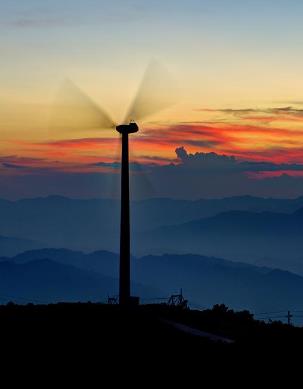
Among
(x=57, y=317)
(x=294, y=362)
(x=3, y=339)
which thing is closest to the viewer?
(x=294, y=362)

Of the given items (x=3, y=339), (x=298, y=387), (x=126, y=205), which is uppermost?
(x=126, y=205)

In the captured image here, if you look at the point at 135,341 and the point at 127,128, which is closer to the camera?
the point at 135,341

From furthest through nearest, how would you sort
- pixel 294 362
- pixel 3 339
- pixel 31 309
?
1. pixel 31 309
2. pixel 3 339
3. pixel 294 362

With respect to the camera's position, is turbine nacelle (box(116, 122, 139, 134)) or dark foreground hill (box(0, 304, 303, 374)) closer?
dark foreground hill (box(0, 304, 303, 374))

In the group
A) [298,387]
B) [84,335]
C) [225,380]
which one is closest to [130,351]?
[84,335]

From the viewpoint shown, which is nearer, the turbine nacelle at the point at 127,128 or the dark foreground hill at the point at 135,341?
the dark foreground hill at the point at 135,341

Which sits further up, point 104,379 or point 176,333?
point 176,333

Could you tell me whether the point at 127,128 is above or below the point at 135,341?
above

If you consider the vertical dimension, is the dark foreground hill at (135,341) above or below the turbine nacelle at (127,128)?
below

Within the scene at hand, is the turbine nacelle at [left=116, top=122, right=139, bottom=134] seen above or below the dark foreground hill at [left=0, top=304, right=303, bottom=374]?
above

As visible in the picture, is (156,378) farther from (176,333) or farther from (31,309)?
(31,309)

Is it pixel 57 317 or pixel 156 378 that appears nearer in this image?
pixel 156 378
